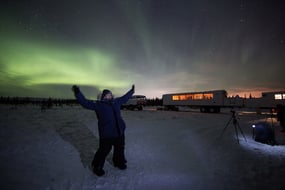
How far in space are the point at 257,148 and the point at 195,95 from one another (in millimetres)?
22846

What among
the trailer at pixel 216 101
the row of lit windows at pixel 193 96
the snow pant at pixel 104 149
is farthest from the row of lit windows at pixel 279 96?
the snow pant at pixel 104 149

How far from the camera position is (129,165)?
407 centimetres

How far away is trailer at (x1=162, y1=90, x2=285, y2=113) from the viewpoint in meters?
20.9

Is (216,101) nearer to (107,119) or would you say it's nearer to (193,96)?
(193,96)

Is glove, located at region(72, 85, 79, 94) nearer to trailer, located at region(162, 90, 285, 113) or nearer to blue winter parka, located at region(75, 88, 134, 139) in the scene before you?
blue winter parka, located at region(75, 88, 134, 139)

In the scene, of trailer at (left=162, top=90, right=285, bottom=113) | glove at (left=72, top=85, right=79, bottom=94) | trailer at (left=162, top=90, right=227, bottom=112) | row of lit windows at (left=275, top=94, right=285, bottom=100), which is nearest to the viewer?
glove at (left=72, top=85, right=79, bottom=94)

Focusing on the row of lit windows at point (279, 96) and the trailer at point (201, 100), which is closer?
the row of lit windows at point (279, 96)

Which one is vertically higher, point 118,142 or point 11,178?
point 118,142

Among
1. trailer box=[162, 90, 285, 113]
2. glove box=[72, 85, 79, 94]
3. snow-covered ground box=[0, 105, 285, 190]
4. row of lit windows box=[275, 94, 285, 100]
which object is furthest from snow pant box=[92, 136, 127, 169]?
row of lit windows box=[275, 94, 285, 100]

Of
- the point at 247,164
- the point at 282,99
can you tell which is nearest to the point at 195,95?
the point at 282,99

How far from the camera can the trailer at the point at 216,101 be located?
68.5 feet

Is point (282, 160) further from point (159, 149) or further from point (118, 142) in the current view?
point (118, 142)

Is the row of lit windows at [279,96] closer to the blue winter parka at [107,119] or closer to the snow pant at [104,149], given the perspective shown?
the snow pant at [104,149]

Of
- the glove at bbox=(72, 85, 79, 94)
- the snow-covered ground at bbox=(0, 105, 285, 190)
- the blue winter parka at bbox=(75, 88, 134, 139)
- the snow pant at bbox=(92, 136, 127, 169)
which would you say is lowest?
the snow-covered ground at bbox=(0, 105, 285, 190)
